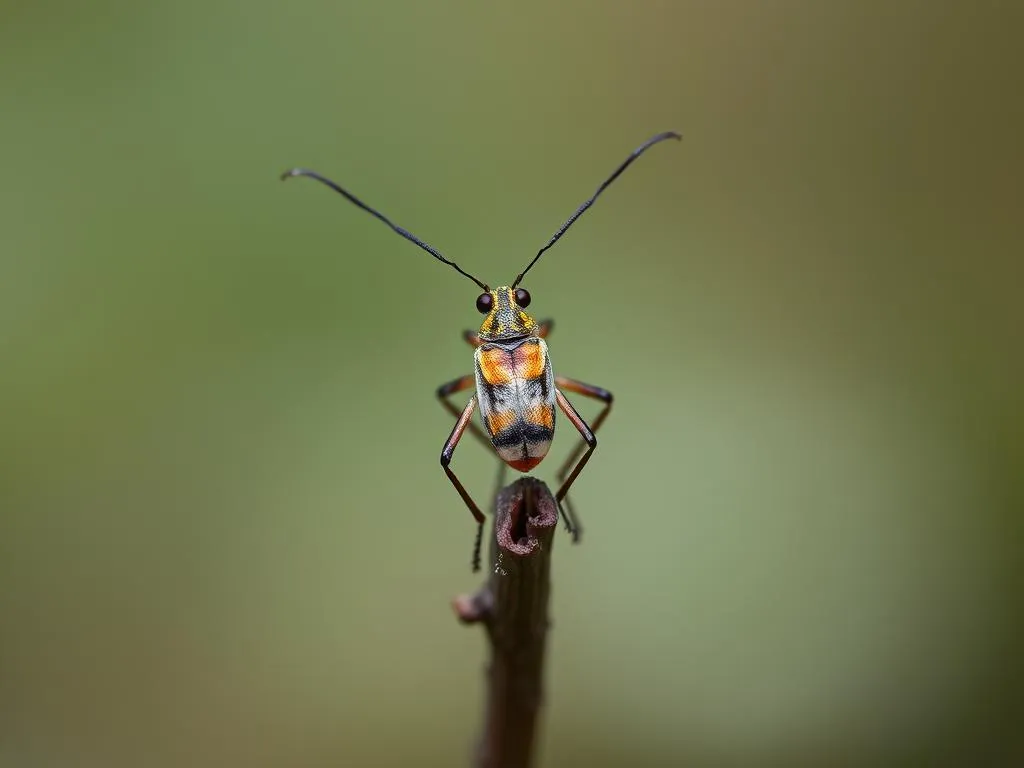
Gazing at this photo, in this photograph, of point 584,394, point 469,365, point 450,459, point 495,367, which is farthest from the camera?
point 469,365

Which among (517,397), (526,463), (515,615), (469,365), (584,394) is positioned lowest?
(515,615)

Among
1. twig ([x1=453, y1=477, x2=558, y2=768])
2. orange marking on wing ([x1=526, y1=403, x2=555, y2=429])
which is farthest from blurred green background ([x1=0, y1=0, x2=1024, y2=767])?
twig ([x1=453, y1=477, x2=558, y2=768])

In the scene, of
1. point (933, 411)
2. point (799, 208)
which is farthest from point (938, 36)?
point (933, 411)

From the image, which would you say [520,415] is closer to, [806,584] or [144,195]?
[806,584]

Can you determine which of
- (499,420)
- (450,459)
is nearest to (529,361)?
(499,420)

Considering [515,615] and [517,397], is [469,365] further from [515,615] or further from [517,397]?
[515,615]

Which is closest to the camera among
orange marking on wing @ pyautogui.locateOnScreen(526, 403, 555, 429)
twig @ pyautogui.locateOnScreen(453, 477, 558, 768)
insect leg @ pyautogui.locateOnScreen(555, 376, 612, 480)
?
twig @ pyautogui.locateOnScreen(453, 477, 558, 768)

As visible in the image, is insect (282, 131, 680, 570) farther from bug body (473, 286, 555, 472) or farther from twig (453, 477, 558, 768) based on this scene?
twig (453, 477, 558, 768)
